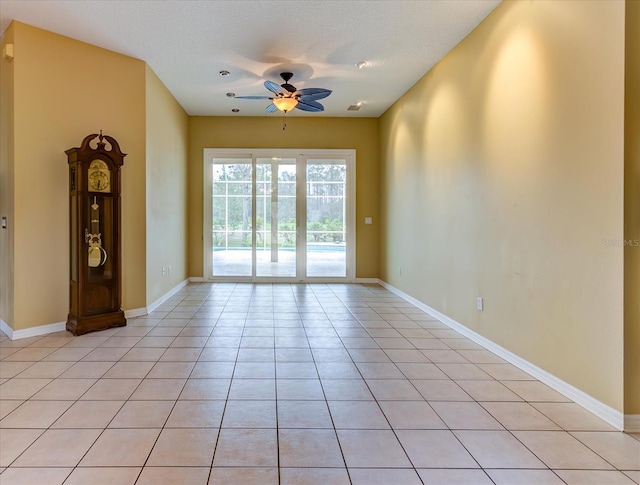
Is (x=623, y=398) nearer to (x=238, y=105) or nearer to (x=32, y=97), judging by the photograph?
(x=32, y=97)

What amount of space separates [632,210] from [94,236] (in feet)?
14.9

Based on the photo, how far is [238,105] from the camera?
6188 millimetres

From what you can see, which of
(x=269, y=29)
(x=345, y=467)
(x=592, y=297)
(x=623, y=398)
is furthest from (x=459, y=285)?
(x=269, y=29)

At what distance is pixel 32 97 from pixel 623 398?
18.0ft

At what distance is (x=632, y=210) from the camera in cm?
204

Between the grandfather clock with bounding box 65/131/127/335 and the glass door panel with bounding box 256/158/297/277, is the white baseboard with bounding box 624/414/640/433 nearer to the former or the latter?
the grandfather clock with bounding box 65/131/127/335

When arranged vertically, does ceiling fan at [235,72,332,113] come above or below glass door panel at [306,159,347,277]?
above

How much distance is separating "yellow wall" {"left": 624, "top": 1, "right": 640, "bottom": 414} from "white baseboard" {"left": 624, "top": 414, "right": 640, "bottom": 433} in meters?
0.03

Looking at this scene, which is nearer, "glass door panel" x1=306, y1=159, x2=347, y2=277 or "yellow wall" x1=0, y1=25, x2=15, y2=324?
"yellow wall" x1=0, y1=25, x2=15, y2=324

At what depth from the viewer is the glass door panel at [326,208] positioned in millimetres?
7074

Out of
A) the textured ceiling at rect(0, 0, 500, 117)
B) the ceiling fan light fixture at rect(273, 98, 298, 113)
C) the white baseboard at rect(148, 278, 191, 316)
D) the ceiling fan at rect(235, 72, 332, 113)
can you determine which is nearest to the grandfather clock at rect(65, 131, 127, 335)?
the white baseboard at rect(148, 278, 191, 316)

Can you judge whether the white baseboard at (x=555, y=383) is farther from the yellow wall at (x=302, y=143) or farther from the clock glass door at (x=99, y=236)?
the clock glass door at (x=99, y=236)

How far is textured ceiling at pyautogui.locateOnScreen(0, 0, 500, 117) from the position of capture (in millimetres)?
3309

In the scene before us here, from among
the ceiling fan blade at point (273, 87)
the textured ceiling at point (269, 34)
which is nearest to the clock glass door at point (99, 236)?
the textured ceiling at point (269, 34)
